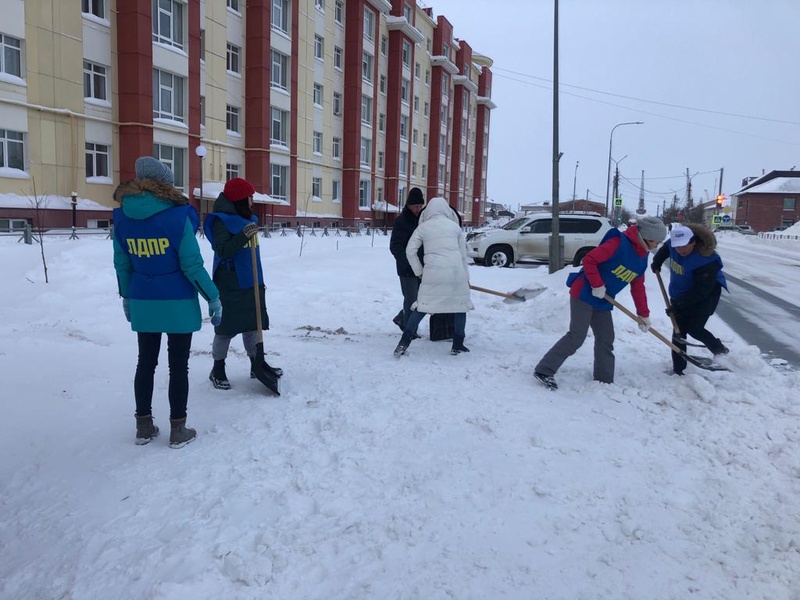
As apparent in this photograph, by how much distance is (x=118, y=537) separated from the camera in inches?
114

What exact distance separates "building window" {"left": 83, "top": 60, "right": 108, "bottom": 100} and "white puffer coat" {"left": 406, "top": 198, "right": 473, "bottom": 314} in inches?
772

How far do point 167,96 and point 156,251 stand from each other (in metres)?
22.4

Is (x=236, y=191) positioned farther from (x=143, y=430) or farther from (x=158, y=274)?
(x=143, y=430)

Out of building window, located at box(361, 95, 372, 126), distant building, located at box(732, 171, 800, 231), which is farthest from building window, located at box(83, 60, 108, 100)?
distant building, located at box(732, 171, 800, 231)

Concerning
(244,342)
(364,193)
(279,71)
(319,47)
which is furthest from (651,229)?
(364,193)

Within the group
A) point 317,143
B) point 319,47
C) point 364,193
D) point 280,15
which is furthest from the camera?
point 364,193

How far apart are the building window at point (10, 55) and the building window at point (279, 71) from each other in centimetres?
1198

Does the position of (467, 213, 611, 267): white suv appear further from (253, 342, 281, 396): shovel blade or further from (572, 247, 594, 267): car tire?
(253, 342, 281, 396): shovel blade

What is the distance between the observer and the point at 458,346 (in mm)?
6453

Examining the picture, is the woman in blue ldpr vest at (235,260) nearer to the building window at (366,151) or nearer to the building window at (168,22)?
the building window at (168,22)

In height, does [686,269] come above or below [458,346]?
above

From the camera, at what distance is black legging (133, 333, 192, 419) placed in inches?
153

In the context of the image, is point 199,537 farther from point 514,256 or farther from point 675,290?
point 514,256

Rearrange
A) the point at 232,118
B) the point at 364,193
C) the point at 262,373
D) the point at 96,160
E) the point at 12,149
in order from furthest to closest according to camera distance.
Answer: the point at 364,193 < the point at 232,118 < the point at 96,160 < the point at 12,149 < the point at 262,373
